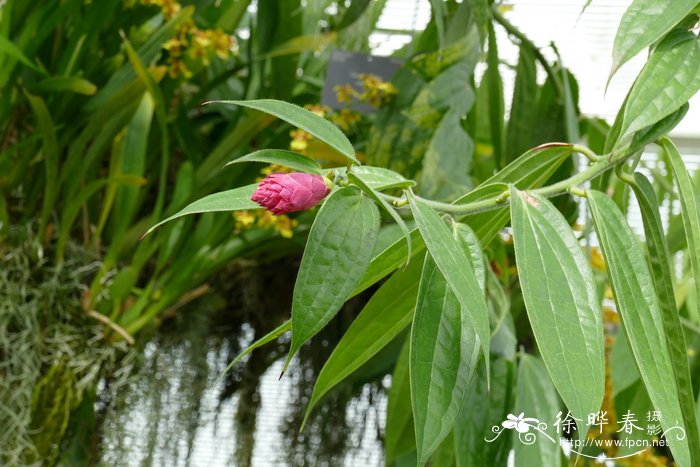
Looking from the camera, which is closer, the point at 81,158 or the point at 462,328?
the point at 462,328

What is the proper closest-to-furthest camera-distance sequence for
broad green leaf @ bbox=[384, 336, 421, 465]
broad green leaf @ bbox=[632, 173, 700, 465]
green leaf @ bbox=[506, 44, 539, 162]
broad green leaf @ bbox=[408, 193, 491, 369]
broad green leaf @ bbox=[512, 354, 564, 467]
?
broad green leaf @ bbox=[408, 193, 491, 369] → broad green leaf @ bbox=[632, 173, 700, 465] → broad green leaf @ bbox=[512, 354, 564, 467] → broad green leaf @ bbox=[384, 336, 421, 465] → green leaf @ bbox=[506, 44, 539, 162]

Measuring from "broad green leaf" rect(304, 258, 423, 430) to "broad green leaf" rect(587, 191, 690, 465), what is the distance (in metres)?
0.11

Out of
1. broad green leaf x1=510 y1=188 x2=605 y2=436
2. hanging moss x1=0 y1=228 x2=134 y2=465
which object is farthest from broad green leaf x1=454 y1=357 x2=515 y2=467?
hanging moss x1=0 y1=228 x2=134 y2=465

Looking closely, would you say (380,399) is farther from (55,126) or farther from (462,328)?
(462,328)

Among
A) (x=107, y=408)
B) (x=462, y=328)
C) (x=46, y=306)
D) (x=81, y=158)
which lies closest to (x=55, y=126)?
(x=81, y=158)

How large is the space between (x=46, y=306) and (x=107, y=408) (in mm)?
123

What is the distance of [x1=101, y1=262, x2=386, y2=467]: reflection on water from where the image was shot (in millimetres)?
895

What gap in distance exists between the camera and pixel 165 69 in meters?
0.82

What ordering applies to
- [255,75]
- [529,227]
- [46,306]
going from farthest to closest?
1. [255,75]
2. [46,306]
3. [529,227]

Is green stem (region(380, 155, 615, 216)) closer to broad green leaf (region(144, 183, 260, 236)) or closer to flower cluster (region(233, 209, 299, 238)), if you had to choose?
broad green leaf (region(144, 183, 260, 236))

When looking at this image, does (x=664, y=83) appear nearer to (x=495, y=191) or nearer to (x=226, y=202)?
(x=495, y=191)

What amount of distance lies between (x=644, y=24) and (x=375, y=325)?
209 millimetres

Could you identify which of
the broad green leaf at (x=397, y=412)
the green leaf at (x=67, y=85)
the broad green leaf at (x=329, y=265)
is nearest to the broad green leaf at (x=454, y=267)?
the broad green leaf at (x=329, y=265)

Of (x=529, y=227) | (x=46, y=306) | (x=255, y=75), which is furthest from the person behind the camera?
(x=255, y=75)
